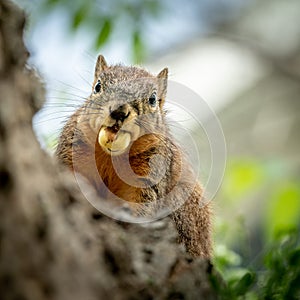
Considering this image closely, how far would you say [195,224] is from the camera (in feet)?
5.23

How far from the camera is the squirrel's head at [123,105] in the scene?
1396mm

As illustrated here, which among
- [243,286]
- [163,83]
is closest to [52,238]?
[243,286]

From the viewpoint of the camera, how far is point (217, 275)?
1.03 m

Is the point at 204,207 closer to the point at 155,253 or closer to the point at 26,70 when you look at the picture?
the point at 155,253

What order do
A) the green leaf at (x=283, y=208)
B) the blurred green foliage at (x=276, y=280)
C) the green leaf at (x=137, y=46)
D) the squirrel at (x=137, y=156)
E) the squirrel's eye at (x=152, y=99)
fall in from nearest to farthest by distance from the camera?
the blurred green foliage at (x=276, y=280), the green leaf at (x=283, y=208), the squirrel at (x=137, y=156), the squirrel's eye at (x=152, y=99), the green leaf at (x=137, y=46)

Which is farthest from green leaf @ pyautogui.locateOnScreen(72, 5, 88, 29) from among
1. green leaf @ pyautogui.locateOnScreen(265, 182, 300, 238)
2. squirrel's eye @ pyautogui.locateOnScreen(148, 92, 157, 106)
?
green leaf @ pyautogui.locateOnScreen(265, 182, 300, 238)

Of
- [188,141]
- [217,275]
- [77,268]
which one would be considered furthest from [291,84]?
[77,268]

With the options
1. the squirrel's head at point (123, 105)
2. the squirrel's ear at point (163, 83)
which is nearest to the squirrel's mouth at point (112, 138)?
the squirrel's head at point (123, 105)

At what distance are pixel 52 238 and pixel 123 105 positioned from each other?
0.78m

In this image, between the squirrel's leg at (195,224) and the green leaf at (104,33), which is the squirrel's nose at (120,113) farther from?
the green leaf at (104,33)

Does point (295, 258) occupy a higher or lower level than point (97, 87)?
lower

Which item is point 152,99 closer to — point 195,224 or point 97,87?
point 97,87

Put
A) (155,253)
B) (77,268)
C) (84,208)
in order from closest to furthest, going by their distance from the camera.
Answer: (77,268) → (84,208) → (155,253)

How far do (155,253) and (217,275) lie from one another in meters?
0.11
